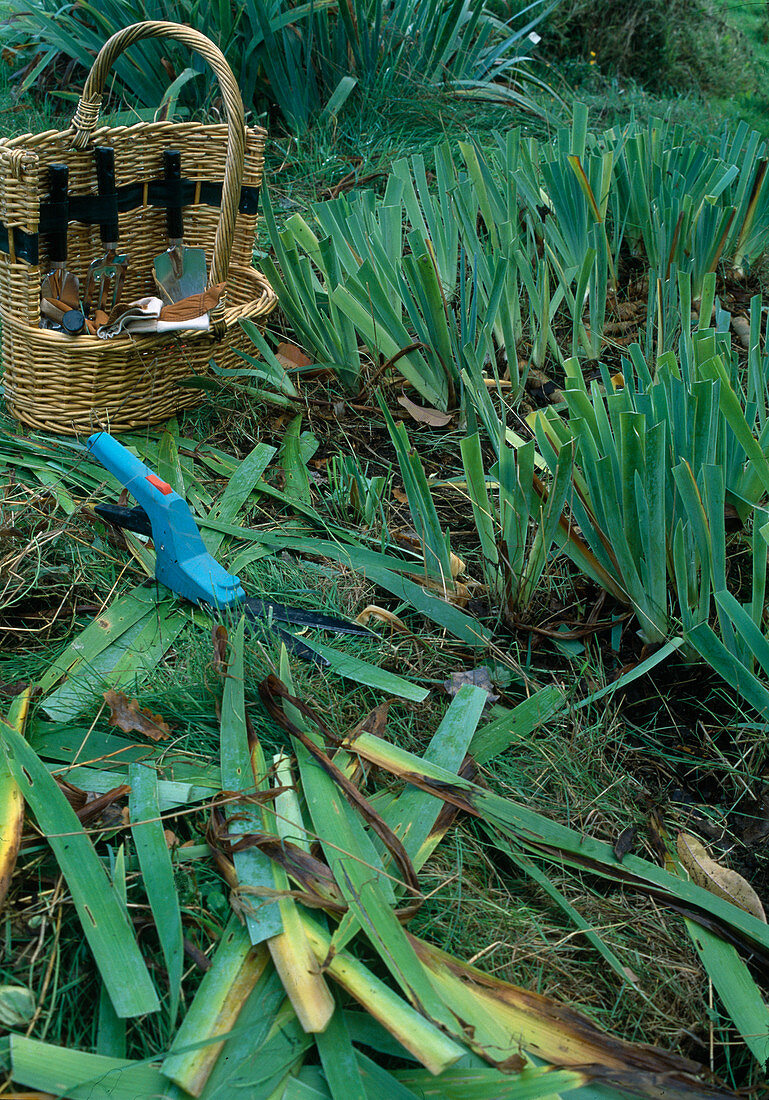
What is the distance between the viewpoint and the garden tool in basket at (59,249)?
5.91 feet

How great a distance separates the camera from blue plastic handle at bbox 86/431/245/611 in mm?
1428

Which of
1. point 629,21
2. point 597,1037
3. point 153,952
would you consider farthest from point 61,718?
point 629,21

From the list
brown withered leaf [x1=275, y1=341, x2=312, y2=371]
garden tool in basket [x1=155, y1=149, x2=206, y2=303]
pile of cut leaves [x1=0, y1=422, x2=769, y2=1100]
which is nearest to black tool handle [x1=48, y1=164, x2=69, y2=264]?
garden tool in basket [x1=155, y1=149, x2=206, y2=303]

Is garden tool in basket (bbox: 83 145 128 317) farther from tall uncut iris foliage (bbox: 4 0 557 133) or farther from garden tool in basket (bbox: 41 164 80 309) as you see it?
tall uncut iris foliage (bbox: 4 0 557 133)

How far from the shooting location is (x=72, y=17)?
11.3 ft

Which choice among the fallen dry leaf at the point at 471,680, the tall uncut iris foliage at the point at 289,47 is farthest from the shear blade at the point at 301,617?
the tall uncut iris foliage at the point at 289,47

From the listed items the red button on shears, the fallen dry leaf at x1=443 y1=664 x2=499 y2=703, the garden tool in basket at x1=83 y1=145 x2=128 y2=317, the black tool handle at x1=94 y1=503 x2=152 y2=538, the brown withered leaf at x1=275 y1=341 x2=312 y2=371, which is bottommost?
the fallen dry leaf at x1=443 y1=664 x2=499 y2=703

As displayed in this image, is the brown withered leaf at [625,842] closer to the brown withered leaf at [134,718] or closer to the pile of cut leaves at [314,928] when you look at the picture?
the pile of cut leaves at [314,928]

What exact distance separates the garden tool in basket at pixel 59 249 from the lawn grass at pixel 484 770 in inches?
12.5

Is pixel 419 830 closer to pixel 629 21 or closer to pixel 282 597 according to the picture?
pixel 282 597

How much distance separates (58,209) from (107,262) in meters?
0.19

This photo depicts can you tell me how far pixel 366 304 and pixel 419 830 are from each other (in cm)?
124

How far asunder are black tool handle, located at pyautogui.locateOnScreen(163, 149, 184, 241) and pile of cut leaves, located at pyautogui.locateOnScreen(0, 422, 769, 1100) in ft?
3.98

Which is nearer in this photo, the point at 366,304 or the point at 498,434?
the point at 498,434
